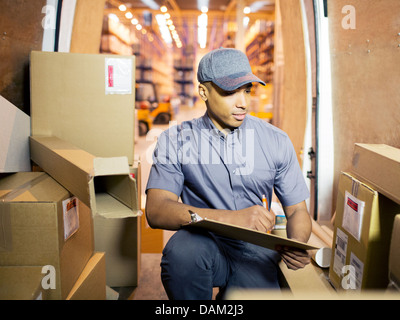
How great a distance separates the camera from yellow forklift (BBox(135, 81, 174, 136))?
27.4 feet

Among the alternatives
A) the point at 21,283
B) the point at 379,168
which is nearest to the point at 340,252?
the point at 379,168

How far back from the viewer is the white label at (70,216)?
3.96 feet

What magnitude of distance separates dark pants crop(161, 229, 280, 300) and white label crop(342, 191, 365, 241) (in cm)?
33

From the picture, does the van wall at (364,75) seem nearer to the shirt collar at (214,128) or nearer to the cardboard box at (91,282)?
the shirt collar at (214,128)

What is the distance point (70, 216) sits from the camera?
4.13 feet

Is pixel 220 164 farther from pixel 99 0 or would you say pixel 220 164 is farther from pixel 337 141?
pixel 99 0

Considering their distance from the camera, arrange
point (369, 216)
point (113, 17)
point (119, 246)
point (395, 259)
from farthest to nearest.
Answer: point (113, 17), point (119, 246), point (369, 216), point (395, 259)

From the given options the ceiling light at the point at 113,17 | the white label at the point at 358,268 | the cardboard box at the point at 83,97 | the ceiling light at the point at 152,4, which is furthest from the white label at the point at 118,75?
the ceiling light at the point at 152,4

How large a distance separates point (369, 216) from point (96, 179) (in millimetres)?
903

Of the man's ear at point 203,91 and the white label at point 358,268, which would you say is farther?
the man's ear at point 203,91

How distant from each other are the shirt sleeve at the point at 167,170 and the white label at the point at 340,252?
0.64 m

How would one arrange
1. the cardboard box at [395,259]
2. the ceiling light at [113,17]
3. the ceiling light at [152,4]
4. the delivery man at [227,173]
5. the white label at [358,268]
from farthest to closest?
the ceiling light at [152,4] < the ceiling light at [113,17] < the delivery man at [227,173] < the white label at [358,268] < the cardboard box at [395,259]

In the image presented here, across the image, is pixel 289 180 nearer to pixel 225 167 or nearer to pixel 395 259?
pixel 225 167

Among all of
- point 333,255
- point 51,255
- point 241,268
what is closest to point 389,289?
point 333,255
